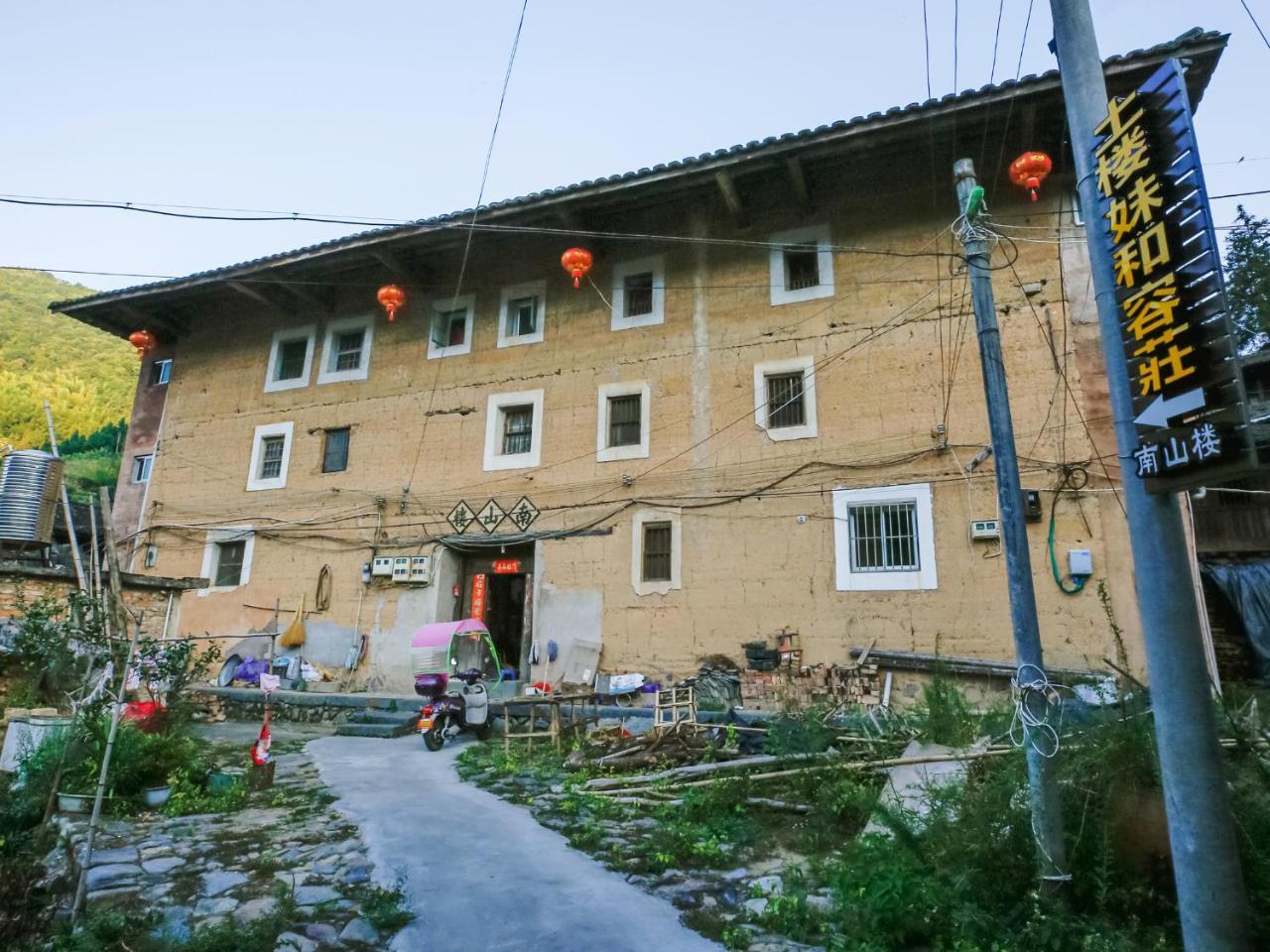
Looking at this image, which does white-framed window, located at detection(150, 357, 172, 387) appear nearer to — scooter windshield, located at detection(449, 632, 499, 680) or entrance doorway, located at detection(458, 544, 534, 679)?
entrance doorway, located at detection(458, 544, 534, 679)

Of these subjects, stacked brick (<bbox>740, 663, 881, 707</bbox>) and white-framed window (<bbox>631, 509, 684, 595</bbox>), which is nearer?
stacked brick (<bbox>740, 663, 881, 707</bbox>)

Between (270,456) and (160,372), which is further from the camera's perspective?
(160,372)

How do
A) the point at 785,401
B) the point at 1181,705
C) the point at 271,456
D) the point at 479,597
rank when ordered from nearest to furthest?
the point at 1181,705 → the point at 785,401 → the point at 479,597 → the point at 271,456

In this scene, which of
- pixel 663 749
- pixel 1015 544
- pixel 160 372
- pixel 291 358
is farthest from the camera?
pixel 160 372

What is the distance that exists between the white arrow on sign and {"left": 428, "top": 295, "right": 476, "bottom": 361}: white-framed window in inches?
550

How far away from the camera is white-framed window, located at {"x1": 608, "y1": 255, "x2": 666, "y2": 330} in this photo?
14.2m

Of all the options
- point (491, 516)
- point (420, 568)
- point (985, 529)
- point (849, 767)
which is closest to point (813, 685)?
point (985, 529)

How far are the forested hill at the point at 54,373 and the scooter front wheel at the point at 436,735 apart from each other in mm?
23404

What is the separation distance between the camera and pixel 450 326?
16.1 meters

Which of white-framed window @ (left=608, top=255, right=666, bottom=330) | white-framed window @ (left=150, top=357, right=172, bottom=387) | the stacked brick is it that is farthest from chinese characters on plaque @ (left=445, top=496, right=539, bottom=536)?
Answer: white-framed window @ (left=150, top=357, right=172, bottom=387)

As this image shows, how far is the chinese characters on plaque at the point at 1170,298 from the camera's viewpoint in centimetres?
309

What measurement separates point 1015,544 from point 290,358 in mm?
17353

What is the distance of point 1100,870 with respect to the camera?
3.56m

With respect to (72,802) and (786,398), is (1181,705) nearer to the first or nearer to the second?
(72,802)
